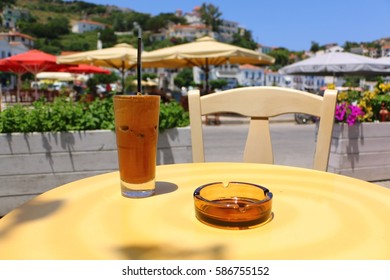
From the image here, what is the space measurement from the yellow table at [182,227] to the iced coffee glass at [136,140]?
5 cm

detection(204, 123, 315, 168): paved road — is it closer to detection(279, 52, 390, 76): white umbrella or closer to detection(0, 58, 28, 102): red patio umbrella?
detection(279, 52, 390, 76): white umbrella

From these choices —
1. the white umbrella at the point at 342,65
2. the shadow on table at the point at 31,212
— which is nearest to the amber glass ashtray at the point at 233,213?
the shadow on table at the point at 31,212

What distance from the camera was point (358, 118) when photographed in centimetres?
407

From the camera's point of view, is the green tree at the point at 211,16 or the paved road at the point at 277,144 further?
the green tree at the point at 211,16

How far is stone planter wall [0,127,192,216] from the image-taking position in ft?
9.51

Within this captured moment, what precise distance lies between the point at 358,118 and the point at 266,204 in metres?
3.65

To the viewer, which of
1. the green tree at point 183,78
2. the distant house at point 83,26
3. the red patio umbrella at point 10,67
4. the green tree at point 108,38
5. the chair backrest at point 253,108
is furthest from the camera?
the distant house at point 83,26

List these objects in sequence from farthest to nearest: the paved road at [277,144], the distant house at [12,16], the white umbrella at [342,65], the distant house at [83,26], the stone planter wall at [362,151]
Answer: the distant house at [83,26] → the distant house at [12,16] → the white umbrella at [342,65] → the paved road at [277,144] → the stone planter wall at [362,151]

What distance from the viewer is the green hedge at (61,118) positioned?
291 cm

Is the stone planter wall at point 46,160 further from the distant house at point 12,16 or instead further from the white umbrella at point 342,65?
the distant house at point 12,16

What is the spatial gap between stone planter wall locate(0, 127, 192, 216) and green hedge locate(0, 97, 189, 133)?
0.06 meters
